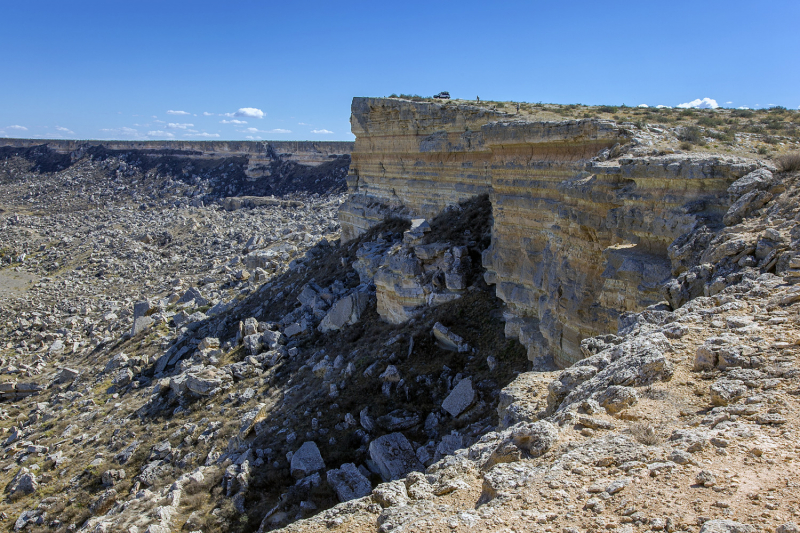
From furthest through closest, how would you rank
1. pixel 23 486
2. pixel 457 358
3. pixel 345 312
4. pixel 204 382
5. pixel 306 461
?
1. pixel 345 312
2. pixel 204 382
3. pixel 23 486
4. pixel 457 358
5. pixel 306 461

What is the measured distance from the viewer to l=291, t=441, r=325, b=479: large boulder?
A: 809 centimetres

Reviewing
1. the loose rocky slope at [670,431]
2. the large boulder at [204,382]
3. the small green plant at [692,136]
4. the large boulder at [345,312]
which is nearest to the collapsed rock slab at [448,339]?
the large boulder at [345,312]

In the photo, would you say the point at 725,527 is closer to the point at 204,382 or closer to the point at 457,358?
the point at 457,358

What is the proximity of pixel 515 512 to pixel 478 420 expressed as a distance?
506cm

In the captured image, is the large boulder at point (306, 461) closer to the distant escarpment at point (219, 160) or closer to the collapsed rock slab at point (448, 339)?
the collapsed rock slab at point (448, 339)

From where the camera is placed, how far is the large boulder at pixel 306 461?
26.5ft

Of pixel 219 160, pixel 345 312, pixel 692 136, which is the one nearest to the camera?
pixel 692 136

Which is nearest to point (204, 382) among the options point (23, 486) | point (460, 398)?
point (23, 486)

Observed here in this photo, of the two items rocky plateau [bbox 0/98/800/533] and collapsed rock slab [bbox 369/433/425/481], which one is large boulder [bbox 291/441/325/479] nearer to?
rocky plateau [bbox 0/98/800/533]

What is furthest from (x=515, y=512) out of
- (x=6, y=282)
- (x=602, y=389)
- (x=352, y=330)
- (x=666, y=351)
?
(x=6, y=282)

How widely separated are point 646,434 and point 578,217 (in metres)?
4.92

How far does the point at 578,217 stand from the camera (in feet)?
24.9

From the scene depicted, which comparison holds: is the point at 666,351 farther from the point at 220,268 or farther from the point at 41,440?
the point at 220,268

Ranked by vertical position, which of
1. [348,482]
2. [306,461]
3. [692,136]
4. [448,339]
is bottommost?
[306,461]
